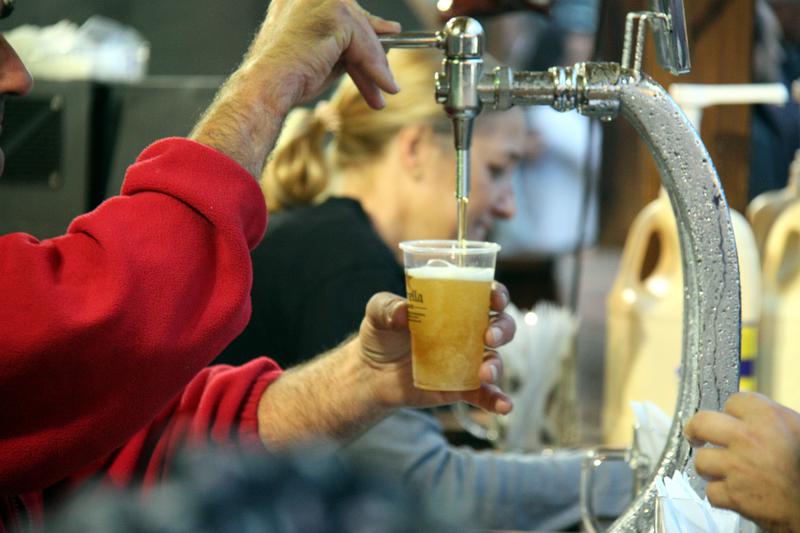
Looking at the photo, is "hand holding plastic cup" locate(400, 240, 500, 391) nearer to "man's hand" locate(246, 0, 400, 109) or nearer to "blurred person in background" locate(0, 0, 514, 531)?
"blurred person in background" locate(0, 0, 514, 531)

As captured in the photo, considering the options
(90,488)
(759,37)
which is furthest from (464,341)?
(759,37)

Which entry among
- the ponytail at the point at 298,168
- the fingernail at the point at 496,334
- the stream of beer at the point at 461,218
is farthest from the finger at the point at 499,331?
the ponytail at the point at 298,168

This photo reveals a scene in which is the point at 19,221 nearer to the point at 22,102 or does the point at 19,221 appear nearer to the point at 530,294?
the point at 22,102

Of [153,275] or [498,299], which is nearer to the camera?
[153,275]

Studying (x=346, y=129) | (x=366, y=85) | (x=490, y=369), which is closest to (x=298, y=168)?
(x=346, y=129)

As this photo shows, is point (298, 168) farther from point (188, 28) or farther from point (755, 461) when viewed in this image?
point (755, 461)

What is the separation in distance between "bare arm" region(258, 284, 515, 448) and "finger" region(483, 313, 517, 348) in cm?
4

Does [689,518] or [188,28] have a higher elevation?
[188,28]

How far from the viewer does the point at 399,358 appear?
1342mm

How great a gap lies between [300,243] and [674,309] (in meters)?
0.71

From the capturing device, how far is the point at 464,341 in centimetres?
111

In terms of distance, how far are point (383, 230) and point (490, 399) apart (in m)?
1.10

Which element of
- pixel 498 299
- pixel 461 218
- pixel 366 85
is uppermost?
pixel 366 85

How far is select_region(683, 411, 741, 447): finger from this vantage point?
0.98 m
